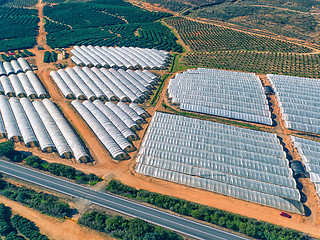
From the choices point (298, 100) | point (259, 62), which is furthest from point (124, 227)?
point (259, 62)

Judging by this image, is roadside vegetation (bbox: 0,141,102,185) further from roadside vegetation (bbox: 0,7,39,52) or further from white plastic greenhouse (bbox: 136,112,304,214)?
roadside vegetation (bbox: 0,7,39,52)

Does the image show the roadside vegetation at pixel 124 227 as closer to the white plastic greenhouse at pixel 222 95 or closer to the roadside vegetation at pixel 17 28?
the white plastic greenhouse at pixel 222 95

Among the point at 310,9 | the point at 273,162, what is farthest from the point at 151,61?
the point at 310,9

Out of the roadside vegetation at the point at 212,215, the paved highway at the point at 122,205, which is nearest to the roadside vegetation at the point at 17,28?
the paved highway at the point at 122,205

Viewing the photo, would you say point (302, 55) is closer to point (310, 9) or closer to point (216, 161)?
point (310, 9)

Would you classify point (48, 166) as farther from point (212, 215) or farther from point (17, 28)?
point (17, 28)

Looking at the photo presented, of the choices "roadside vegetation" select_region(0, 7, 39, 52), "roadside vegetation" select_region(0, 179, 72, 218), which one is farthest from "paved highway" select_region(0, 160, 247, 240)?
"roadside vegetation" select_region(0, 7, 39, 52)

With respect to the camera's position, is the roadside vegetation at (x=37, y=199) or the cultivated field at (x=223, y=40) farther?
the cultivated field at (x=223, y=40)
